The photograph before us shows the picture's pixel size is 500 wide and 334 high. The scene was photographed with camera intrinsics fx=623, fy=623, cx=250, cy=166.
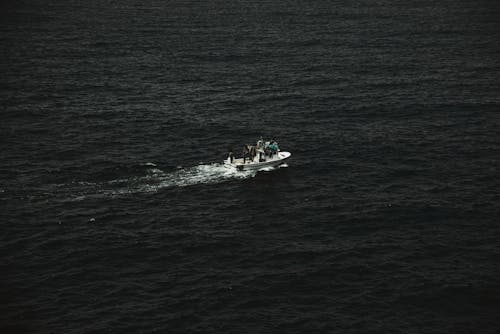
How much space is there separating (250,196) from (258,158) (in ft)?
27.7

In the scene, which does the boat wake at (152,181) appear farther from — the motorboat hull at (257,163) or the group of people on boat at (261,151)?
the group of people on boat at (261,151)

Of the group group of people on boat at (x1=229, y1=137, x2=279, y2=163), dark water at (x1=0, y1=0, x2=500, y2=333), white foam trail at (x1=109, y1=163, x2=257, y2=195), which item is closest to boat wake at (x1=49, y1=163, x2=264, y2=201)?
white foam trail at (x1=109, y1=163, x2=257, y2=195)

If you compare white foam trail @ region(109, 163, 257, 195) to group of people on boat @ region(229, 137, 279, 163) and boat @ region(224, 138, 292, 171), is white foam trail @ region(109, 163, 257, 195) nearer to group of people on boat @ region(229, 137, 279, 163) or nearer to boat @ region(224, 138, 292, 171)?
boat @ region(224, 138, 292, 171)

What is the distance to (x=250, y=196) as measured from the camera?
271 ft

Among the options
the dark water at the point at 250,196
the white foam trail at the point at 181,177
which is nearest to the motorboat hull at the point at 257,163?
the white foam trail at the point at 181,177

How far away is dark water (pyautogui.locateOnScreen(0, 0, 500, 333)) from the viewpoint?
197 feet

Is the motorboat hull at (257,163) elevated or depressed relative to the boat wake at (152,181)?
elevated

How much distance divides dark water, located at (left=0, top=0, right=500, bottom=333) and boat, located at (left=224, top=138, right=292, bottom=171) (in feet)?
5.27

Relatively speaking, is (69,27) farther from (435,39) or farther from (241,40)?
(435,39)

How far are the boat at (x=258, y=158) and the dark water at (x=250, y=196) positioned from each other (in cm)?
161

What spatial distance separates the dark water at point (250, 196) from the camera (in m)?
60.1

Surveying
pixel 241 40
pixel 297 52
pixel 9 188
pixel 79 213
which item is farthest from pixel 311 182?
pixel 241 40

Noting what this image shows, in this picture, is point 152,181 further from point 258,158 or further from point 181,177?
point 258,158

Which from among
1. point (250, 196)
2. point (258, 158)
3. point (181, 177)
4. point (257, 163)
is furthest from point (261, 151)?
point (181, 177)
